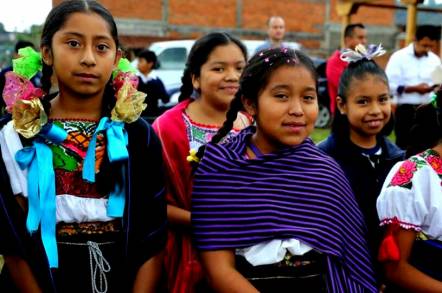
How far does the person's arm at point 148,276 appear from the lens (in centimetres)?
244

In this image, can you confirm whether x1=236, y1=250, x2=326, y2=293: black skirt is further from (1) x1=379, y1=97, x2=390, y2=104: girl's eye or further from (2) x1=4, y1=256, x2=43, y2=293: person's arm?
(1) x1=379, y1=97, x2=390, y2=104: girl's eye

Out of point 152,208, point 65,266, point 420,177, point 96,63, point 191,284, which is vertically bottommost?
point 191,284

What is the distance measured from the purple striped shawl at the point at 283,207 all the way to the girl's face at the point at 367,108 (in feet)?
2.56

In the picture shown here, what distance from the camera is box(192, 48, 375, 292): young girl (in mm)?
2305

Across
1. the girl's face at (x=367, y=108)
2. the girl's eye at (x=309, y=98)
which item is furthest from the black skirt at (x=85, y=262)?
the girl's face at (x=367, y=108)

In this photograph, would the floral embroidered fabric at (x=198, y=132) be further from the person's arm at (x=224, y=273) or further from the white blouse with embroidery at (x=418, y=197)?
the white blouse with embroidery at (x=418, y=197)

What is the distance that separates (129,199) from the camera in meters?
2.38

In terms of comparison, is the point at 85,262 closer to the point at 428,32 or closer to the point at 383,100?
the point at 383,100

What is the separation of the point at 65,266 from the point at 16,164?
40 cm

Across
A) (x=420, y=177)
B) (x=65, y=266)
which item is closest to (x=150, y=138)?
(x=65, y=266)

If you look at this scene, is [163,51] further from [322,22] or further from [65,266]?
[322,22]

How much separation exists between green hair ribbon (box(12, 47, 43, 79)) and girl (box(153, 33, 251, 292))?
788 mm

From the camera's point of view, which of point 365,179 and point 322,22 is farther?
point 322,22

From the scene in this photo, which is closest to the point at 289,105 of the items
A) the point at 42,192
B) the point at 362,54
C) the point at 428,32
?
the point at 42,192
